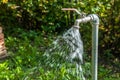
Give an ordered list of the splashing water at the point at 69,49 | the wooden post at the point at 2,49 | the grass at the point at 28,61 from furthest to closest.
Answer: the wooden post at the point at 2,49 → the grass at the point at 28,61 → the splashing water at the point at 69,49

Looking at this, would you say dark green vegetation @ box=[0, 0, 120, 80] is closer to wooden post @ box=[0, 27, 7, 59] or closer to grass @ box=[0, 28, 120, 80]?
grass @ box=[0, 28, 120, 80]

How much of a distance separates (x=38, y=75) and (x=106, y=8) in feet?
5.61

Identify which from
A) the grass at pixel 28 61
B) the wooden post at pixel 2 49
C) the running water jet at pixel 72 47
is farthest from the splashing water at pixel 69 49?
the wooden post at pixel 2 49

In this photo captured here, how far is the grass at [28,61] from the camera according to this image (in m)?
4.14

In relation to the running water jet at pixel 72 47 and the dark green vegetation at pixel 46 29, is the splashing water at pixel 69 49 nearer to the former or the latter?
the running water jet at pixel 72 47

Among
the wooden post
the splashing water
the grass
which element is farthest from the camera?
the wooden post

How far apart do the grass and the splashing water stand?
108 centimetres

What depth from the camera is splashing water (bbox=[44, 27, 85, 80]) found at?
2.47 meters

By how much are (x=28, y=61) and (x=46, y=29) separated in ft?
3.58

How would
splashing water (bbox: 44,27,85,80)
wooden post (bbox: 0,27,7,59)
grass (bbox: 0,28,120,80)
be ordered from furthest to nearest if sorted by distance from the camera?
wooden post (bbox: 0,27,7,59) < grass (bbox: 0,28,120,80) < splashing water (bbox: 44,27,85,80)

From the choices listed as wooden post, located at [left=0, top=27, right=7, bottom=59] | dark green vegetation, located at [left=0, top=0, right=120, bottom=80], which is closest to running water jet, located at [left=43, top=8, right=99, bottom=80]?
dark green vegetation, located at [left=0, top=0, right=120, bottom=80]

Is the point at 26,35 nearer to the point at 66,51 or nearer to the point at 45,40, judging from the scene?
the point at 45,40

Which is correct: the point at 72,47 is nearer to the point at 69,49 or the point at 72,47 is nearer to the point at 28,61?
the point at 69,49

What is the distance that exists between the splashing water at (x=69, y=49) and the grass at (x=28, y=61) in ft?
3.55
